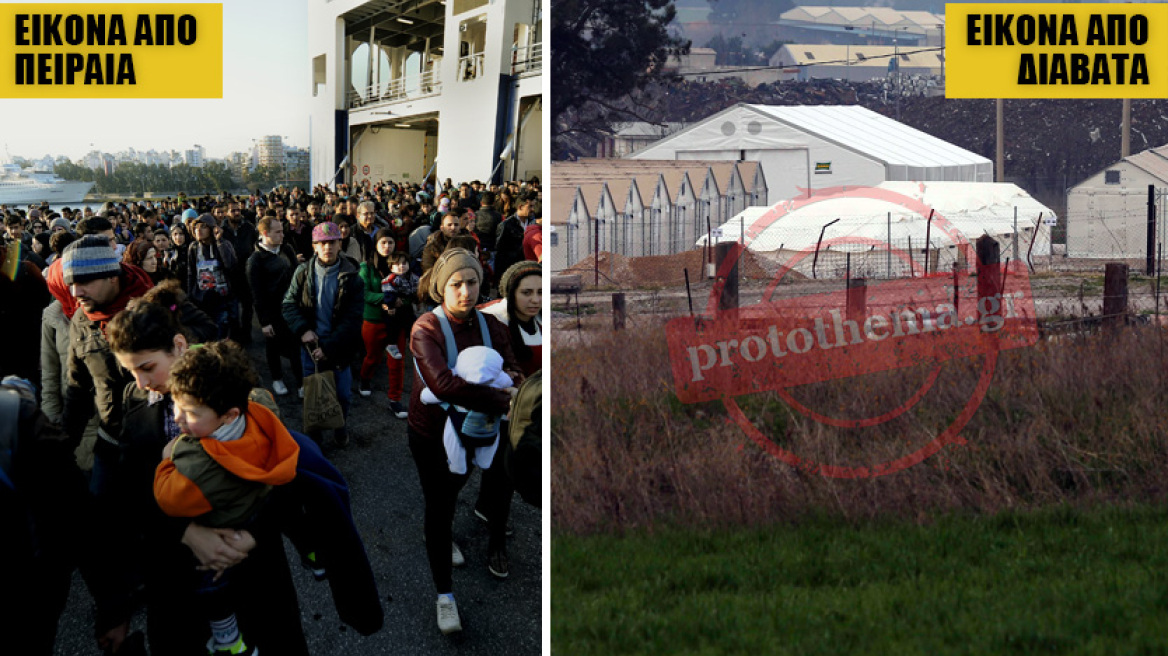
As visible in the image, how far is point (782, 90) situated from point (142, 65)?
24.3m

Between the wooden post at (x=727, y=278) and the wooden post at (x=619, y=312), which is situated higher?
the wooden post at (x=727, y=278)

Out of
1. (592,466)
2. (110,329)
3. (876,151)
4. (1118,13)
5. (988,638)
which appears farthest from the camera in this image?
(876,151)

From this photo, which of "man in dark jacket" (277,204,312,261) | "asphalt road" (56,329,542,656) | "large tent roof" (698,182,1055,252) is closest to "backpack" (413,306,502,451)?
"asphalt road" (56,329,542,656)

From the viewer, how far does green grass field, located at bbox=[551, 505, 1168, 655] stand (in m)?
4.17

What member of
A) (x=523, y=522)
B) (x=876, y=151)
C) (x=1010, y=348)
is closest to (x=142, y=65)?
(x=523, y=522)

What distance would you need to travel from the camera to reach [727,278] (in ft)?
31.6

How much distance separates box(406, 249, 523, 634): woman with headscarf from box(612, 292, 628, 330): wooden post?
533cm

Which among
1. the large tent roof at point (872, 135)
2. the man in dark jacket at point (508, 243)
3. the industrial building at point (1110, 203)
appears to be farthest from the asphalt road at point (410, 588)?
the industrial building at point (1110, 203)

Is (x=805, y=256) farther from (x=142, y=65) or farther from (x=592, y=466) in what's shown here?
(x=142, y=65)

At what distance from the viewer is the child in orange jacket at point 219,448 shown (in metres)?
2.46

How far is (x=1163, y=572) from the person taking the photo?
15.5ft

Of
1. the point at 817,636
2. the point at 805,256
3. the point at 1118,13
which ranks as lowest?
the point at 817,636

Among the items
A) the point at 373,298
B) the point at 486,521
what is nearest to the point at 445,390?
the point at 486,521

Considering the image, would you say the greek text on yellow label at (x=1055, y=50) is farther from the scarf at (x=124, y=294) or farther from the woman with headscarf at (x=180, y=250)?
the woman with headscarf at (x=180, y=250)
